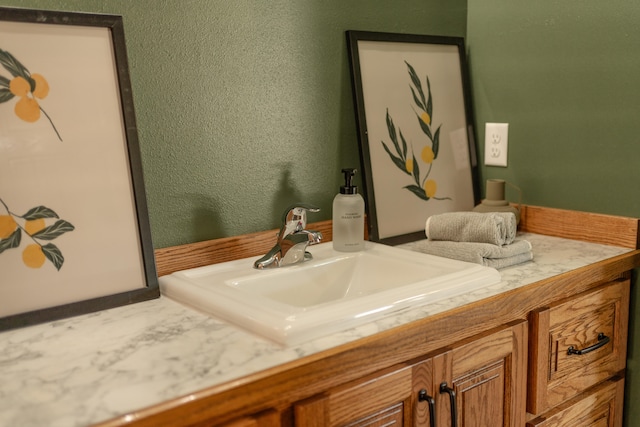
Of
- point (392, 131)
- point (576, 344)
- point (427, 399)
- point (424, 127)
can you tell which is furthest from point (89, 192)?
point (576, 344)

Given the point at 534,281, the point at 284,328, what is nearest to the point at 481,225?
the point at 534,281

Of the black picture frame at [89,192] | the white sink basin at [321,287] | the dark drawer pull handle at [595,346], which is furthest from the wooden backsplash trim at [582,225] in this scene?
the black picture frame at [89,192]

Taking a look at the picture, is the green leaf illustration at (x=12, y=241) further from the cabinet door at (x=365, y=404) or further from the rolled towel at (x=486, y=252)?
the rolled towel at (x=486, y=252)

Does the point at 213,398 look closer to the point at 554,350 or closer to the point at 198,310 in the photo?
the point at 198,310

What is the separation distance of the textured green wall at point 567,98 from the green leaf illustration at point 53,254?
47.1 inches

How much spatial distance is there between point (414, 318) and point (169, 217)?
557mm

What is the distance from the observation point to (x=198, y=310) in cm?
110

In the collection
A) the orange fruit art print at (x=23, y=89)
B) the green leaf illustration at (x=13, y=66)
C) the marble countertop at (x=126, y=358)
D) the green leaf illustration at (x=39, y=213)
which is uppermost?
the green leaf illustration at (x=13, y=66)

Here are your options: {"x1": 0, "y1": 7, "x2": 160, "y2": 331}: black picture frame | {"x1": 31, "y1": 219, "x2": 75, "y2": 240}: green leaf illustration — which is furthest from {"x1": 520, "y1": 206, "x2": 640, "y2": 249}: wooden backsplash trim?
{"x1": 31, "y1": 219, "x2": 75, "y2": 240}: green leaf illustration

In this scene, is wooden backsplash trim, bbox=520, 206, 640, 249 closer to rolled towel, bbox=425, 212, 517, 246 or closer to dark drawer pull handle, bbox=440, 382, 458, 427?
rolled towel, bbox=425, 212, 517, 246

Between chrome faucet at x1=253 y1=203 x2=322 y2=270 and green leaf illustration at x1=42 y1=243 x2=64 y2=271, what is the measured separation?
0.38m

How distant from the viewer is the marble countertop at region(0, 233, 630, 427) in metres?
0.76

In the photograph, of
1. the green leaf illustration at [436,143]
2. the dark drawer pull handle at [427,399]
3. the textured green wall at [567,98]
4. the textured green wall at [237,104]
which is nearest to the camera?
the dark drawer pull handle at [427,399]

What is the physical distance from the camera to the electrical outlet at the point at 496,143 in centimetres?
175
